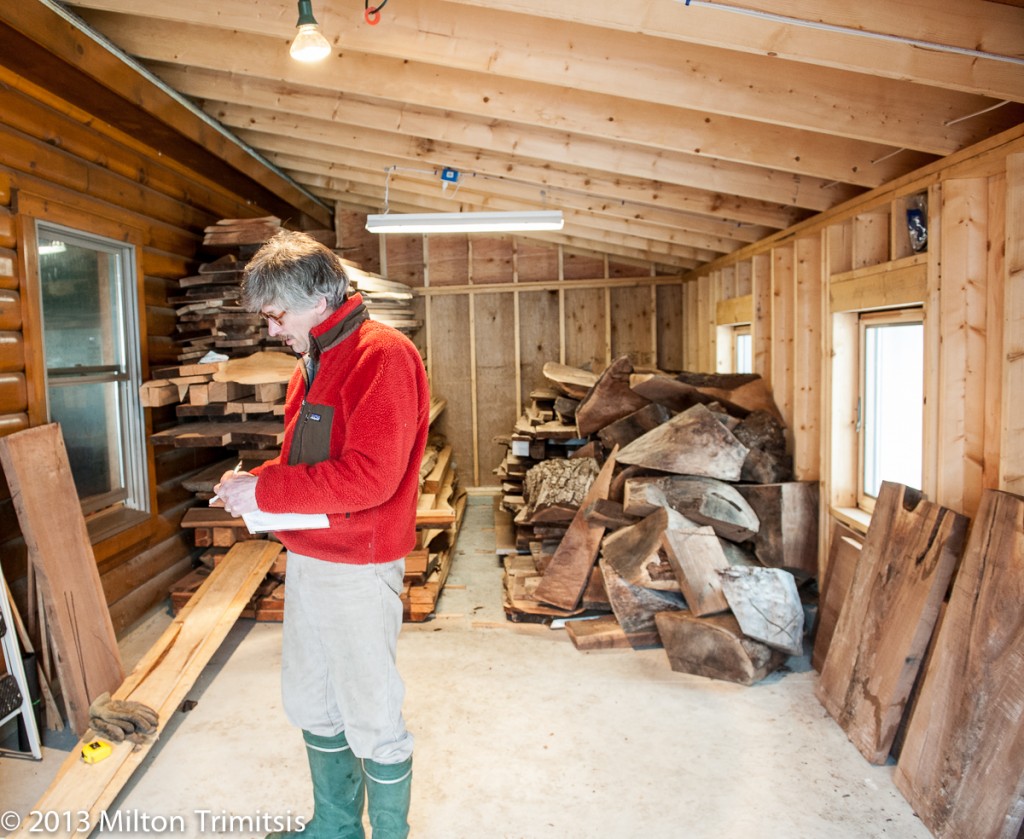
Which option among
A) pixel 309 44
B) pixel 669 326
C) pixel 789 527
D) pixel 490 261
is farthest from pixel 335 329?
pixel 669 326

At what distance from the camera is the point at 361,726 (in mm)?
2184

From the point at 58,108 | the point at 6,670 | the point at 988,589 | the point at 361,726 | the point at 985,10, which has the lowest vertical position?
the point at 6,670

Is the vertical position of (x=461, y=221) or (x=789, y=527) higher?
(x=461, y=221)

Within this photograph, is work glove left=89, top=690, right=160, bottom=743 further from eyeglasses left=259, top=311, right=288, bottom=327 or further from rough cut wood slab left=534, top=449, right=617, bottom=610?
rough cut wood slab left=534, top=449, right=617, bottom=610

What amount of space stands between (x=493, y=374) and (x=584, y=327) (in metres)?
1.09

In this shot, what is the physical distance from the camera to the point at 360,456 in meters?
1.96

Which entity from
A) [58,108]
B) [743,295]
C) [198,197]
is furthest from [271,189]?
[743,295]

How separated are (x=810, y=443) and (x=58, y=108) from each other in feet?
14.7

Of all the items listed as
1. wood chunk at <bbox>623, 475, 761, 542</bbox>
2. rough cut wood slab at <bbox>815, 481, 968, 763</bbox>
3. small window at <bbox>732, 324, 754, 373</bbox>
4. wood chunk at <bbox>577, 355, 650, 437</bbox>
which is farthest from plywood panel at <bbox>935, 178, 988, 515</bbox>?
small window at <bbox>732, 324, 754, 373</bbox>

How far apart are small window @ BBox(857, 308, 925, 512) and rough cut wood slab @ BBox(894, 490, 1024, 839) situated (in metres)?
0.99

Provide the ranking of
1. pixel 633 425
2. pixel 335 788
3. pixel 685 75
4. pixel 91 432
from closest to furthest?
pixel 335 788 < pixel 685 75 < pixel 91 432 < pixel 633 425

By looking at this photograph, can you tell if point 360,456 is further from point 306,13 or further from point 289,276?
point 306,13

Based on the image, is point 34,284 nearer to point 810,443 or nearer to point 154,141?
point 154,141

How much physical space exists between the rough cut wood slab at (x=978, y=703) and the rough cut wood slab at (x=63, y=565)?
3.41m
